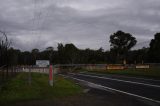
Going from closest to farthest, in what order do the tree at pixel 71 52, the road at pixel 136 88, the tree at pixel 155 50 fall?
the road at pixel 136 88
the tree at pixel 155 50
the tree at pixel 71 52

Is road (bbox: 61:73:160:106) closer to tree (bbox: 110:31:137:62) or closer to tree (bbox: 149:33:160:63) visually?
tree (bbox: 149:33:160:63)

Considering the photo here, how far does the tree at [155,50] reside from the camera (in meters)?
92.1

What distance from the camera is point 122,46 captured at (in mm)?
137875

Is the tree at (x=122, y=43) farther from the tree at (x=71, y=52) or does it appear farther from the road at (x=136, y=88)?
the road at (x=136, y=88)

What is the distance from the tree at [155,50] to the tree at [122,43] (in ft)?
94.6

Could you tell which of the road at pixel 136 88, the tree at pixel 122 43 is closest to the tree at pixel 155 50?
the tree at pixel 122 43

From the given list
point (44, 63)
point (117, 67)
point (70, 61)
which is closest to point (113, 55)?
point (70, 61)

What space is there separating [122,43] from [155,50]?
40.8m

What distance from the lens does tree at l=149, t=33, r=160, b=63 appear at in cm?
9213

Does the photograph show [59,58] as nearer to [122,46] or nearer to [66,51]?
[66,51]

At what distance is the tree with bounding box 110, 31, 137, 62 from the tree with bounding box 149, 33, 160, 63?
94.6ft

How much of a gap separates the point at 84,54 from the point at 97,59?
5762mm

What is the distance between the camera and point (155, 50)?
95.2m

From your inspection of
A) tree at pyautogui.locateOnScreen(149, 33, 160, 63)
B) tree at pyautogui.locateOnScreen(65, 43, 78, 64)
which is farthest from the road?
tree at pyautogui.locateOnScreen(65, 43, 78, 64)
